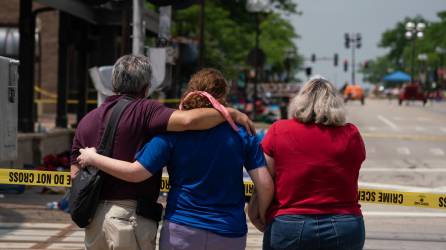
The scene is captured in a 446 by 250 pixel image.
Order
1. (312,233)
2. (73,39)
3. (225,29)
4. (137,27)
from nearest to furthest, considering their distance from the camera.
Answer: (312,233)
(137,27)
(73,39)
(225,29)

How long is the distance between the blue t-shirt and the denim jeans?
0.64 feet

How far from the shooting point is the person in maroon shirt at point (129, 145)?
4469 mm

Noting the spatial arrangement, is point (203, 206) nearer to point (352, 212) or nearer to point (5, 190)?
point (352, 212)

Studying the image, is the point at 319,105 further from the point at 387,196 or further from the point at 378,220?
the point at 378,220

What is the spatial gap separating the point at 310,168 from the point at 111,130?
102cm

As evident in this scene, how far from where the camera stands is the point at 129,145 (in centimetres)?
453

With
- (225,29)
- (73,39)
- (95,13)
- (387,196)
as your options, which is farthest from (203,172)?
(225,29)

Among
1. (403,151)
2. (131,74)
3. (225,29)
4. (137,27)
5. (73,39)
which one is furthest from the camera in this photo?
(225,29)

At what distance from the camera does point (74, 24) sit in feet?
63.9

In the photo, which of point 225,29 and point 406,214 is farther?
point 225,29

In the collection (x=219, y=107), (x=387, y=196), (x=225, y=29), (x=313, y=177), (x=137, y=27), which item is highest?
(x=225, y=29)

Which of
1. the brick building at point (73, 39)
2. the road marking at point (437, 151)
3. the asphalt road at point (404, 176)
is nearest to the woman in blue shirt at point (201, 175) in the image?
the asphalt road at point (404, 176)

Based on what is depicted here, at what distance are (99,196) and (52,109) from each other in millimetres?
35174

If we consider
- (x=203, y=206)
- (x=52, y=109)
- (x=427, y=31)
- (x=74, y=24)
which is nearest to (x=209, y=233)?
(x=203, y=206)
